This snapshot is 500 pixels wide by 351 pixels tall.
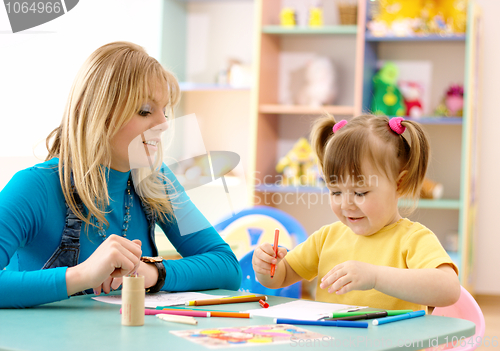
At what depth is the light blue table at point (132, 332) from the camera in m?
0.62

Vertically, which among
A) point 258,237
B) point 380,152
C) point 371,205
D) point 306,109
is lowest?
point 258,237

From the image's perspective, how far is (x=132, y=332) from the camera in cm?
67

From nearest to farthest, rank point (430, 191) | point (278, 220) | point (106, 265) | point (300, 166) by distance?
point (106, 265), point (278, 220), point (430, 191), point (300, 166)

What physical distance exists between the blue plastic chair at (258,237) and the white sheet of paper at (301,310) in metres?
0.42

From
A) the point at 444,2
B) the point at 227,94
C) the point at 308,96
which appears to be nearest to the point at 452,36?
the point at 444,2

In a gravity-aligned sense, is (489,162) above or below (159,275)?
above

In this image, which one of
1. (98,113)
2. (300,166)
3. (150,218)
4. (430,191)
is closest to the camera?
(98,113)

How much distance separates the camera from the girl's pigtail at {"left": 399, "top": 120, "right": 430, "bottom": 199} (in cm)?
110

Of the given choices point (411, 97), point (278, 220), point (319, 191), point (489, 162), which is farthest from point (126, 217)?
point (489, 162)

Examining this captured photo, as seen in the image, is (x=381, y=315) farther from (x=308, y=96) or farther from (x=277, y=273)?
(x=308, y=96)

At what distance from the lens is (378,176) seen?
3.55ft

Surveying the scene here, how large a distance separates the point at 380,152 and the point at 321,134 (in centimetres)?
18

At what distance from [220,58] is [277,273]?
266cm

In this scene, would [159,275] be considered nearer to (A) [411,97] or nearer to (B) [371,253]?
(B) [371,253]
